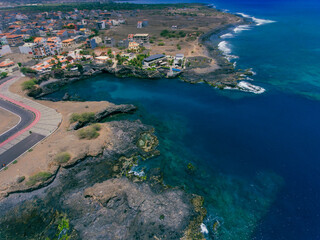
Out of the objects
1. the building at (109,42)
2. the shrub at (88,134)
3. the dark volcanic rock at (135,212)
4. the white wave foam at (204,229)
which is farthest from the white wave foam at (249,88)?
the building at (109,42)

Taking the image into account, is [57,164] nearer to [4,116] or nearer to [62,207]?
[62,207]

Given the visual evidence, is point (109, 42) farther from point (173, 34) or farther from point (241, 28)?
point (241, 28)

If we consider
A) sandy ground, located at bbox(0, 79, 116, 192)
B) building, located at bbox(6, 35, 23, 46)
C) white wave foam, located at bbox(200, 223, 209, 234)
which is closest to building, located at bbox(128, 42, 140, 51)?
sandy ground, located at bbox(0, 79, 116, 192)

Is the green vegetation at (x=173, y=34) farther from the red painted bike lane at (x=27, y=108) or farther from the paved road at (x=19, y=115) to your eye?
the paved road at (x=19, y=115)

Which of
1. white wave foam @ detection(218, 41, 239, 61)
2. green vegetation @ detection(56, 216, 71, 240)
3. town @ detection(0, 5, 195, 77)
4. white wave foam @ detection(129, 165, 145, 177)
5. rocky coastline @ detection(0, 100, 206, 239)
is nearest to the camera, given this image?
green vegetation @ detection(56, 216, 71, 240)

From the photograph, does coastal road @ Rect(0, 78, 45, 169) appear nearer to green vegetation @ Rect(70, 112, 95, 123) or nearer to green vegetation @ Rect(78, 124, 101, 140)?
green vegetation @ Rect(70, 112, 95, 123)

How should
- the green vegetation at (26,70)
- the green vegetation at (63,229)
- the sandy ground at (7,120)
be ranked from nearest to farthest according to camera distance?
the green vegetation at (63,229)
the sandy ground at (7,120)
the green vegetation at (26,70)
